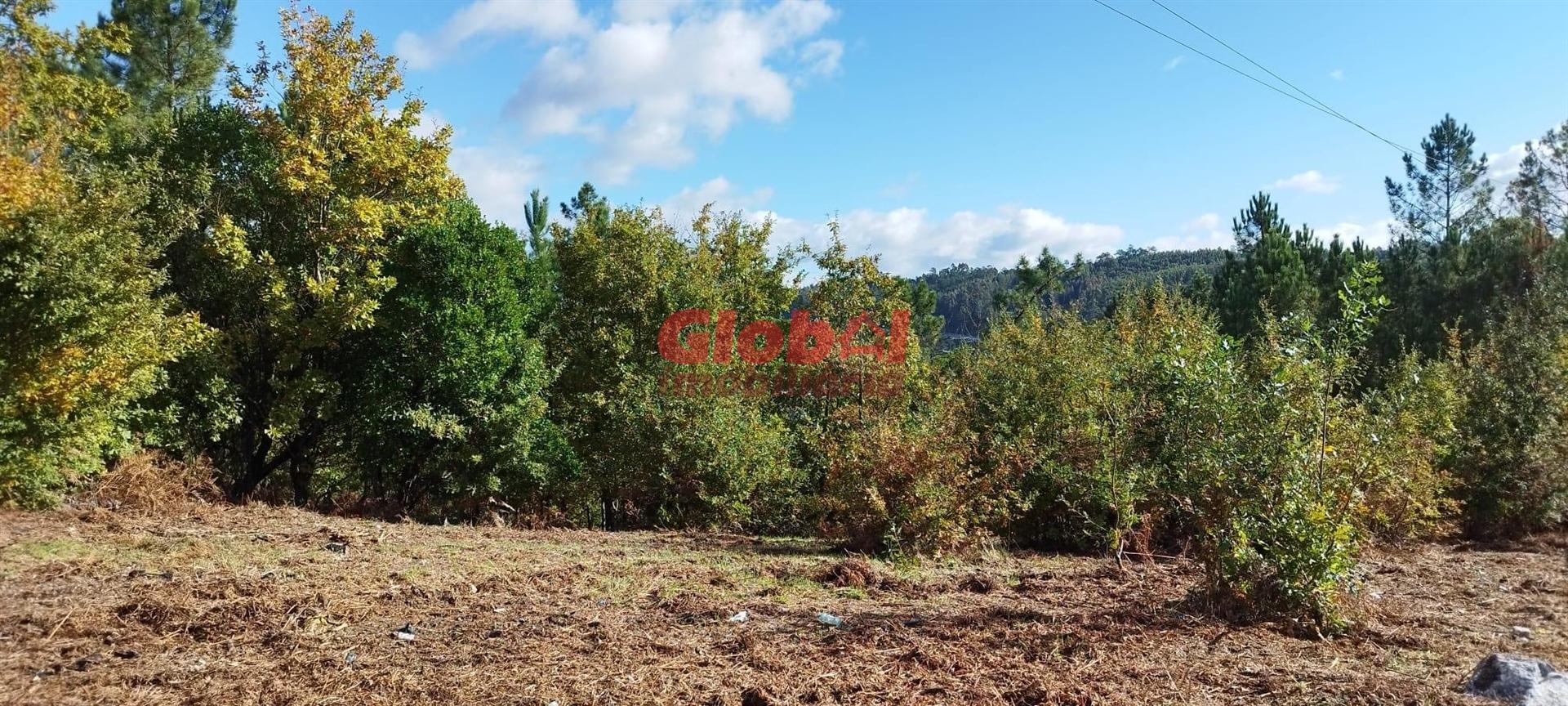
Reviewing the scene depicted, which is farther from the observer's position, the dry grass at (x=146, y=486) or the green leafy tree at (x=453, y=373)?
the green leafy tree at (x=453, y=373)

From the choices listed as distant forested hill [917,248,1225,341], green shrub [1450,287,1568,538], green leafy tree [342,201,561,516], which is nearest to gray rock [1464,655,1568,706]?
green shrub [1450,287,1568,538]

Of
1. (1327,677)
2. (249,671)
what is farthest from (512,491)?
(1327,677)

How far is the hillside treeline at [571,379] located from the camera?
588cm

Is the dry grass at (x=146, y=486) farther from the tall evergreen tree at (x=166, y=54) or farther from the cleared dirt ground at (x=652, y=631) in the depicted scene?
the tall evergreen tree at (x=166, y=54)

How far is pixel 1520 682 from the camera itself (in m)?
3.59

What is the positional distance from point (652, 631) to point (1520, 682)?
4549 mm

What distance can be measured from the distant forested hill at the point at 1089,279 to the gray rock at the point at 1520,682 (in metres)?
47.3

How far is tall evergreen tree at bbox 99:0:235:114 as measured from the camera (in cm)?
1572

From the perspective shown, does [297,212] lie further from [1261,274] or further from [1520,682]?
[1261,274]

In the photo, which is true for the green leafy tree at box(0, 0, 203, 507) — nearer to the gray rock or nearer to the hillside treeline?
the hillside treeline

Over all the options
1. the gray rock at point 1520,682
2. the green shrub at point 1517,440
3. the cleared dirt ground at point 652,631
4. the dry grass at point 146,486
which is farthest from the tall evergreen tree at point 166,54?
the green shrub at point 1517,440

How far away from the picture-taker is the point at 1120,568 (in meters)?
7.68

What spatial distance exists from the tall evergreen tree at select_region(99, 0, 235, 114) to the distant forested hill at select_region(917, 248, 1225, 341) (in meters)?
41.7

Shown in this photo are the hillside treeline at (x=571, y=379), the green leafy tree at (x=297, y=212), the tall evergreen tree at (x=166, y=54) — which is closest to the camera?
the hillside treeline at (x=571, y=379)
